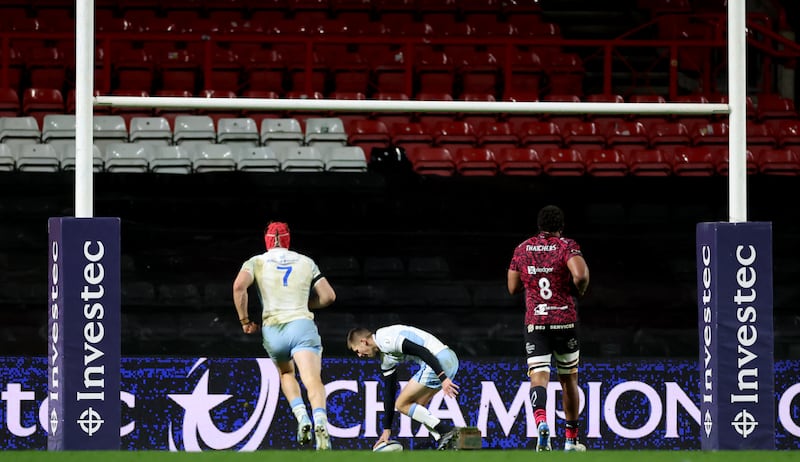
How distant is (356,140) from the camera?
14.8 m

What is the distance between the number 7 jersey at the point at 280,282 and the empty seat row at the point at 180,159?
12.7 feet

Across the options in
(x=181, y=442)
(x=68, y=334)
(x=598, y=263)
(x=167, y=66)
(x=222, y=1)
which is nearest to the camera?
(x=68, y=334)

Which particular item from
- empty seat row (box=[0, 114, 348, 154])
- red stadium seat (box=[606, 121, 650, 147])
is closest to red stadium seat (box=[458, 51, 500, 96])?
red stadium seat (box=[606, 121, 650, 147])

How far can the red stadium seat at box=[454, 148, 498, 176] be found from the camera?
1423 cm

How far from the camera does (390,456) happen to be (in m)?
7.14

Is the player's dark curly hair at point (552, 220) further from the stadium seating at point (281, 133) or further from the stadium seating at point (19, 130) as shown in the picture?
the stadium seating at point (19, 130)

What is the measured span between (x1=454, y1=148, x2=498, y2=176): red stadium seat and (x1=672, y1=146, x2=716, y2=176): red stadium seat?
6.60 ft

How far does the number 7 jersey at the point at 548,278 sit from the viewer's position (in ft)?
30.1

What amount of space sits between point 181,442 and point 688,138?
7.27 metres

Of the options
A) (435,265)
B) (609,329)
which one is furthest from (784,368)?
(435,265)

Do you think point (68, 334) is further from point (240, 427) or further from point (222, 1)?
point (222, 1)

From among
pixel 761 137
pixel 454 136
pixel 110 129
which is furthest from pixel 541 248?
pixel 761 137

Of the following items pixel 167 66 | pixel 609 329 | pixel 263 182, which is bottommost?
pixel 609 329

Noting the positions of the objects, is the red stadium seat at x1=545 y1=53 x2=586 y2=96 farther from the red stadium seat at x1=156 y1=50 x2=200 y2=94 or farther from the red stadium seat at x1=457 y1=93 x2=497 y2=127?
the red stadium seat at x1=156 y1=50 x2=200 y2=94
